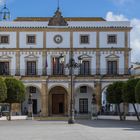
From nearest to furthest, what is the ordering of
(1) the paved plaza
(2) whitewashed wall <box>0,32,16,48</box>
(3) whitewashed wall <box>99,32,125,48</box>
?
1. (1) the paved plaza
2. (2) whitewashed wall <box>0,32,16,48</box>
3. (3) whitewashed wall <box>99,32,125,48</box>

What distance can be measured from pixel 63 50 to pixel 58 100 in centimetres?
695

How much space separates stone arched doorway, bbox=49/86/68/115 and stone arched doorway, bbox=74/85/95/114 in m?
1.76

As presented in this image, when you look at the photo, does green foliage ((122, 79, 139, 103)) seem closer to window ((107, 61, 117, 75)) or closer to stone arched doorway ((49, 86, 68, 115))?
window ((107, 61, 117, 75))

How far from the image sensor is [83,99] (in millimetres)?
69500

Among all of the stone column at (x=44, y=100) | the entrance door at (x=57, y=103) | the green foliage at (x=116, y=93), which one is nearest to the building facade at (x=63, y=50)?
the entrance door at (x=57, y=103)

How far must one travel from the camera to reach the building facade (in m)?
68.2

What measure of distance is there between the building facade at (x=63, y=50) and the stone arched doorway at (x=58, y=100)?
14 centimetres

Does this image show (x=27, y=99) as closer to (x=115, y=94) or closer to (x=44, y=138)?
(x=115, y=94)

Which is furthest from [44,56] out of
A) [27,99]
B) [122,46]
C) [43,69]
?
[122,46]

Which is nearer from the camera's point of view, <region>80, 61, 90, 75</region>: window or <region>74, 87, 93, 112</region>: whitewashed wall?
<region>80, 61, 90, 75</region>: window

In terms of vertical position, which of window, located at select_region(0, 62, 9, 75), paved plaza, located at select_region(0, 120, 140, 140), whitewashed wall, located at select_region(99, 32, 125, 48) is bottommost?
paved plaza, located at select_region(0, 120, 140, 140)

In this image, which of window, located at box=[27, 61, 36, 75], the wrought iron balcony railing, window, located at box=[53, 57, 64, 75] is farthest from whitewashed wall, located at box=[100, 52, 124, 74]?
window, located at box=[27, 61, 36, 75]

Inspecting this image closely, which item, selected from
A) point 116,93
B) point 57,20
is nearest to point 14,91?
point 116,93

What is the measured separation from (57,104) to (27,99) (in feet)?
14.1
